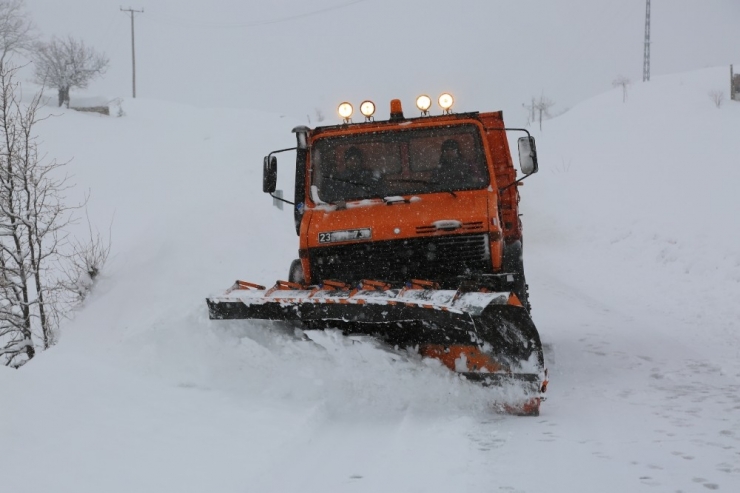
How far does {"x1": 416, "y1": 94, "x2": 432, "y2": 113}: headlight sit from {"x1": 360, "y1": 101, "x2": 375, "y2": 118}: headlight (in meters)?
0.44

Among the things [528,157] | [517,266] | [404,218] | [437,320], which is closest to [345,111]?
[404,218]

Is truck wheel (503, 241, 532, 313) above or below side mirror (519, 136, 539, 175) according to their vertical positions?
below

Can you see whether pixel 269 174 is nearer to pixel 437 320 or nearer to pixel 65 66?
pixel 437 320

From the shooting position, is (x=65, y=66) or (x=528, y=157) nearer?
(x=528, y=157)

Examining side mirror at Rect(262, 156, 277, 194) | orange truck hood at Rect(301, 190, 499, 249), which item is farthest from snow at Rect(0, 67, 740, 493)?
side mirror at Rect(262, 156, 277, 194)

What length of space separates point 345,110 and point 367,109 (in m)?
0.21

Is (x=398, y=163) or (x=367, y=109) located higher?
(x=367, y=109)

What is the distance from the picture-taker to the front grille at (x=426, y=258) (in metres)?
5.79

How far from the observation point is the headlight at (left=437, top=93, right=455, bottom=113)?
22.1 ft

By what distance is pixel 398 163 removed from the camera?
6.46 meters

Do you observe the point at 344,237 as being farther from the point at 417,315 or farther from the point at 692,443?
the point at 692,443

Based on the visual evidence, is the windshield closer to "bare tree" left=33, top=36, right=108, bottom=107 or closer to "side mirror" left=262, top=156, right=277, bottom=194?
"side mirror" left=262, top=156, right=277, bottom=194

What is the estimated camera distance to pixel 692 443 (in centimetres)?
415

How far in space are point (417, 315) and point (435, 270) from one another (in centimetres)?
108
